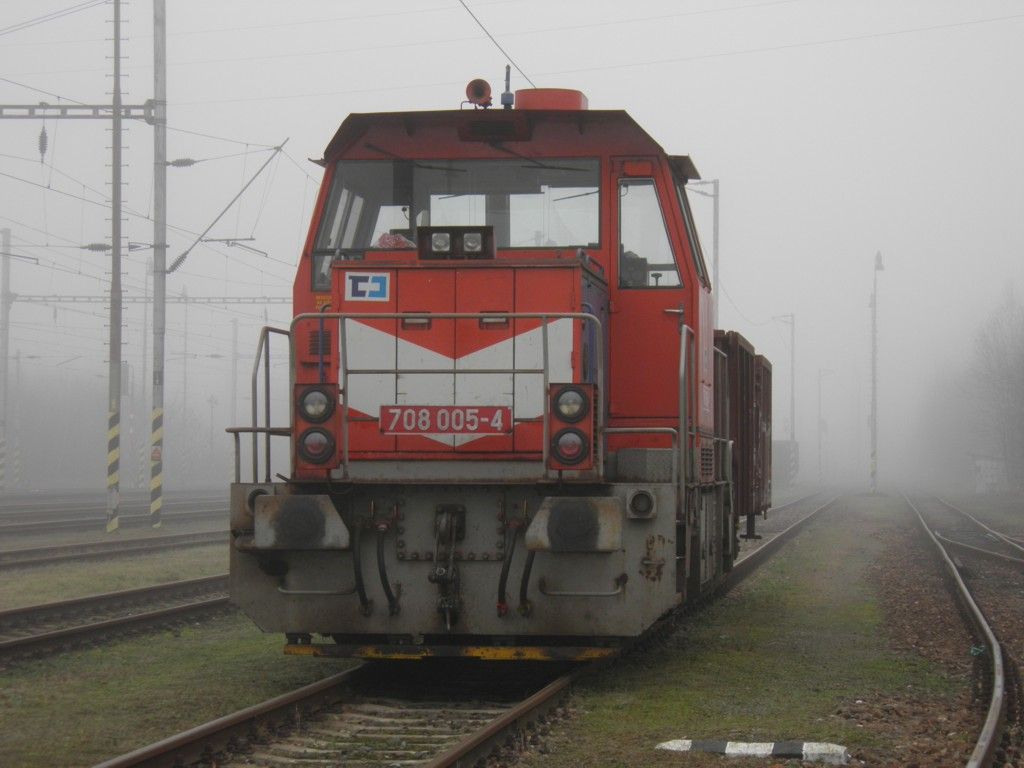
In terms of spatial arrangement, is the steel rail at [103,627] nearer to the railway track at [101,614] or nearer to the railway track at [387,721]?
the railway track at [101,614]

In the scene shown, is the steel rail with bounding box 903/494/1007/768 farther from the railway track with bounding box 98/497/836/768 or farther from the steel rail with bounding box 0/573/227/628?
the steel rail with bounding box 0/573/227/628

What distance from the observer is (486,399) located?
7289 mm

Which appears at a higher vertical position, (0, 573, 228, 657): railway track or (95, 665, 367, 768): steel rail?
(95, 665, 367, 768): steel rail

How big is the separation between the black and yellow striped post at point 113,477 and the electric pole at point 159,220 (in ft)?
3.15

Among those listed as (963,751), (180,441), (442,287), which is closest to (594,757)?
(963,751)

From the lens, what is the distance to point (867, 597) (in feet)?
42.5

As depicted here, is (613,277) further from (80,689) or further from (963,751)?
(80,689)

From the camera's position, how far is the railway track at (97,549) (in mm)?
16016

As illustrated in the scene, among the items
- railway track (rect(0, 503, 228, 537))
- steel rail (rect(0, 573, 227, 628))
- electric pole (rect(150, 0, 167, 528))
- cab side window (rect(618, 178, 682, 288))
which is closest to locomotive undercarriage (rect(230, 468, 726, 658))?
cab side window (rect(618, 178, 682, 288))

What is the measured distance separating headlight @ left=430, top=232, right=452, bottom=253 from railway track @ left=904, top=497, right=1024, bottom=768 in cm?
391

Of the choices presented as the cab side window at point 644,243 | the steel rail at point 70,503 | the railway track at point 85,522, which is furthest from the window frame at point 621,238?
the steel rail at point 70,503

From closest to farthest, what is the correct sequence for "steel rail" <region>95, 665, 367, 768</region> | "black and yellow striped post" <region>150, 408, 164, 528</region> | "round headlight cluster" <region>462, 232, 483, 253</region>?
"steel rail" <region>95, 665, 367, 768</region>, "round headlight cluster" <region>462, 232, 483, 253</region>, "black and yellow striped post" <region>150, 408, 164, 528</region>

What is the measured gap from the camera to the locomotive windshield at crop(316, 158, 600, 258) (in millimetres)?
8078

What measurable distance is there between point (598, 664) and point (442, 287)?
8.34 feet
